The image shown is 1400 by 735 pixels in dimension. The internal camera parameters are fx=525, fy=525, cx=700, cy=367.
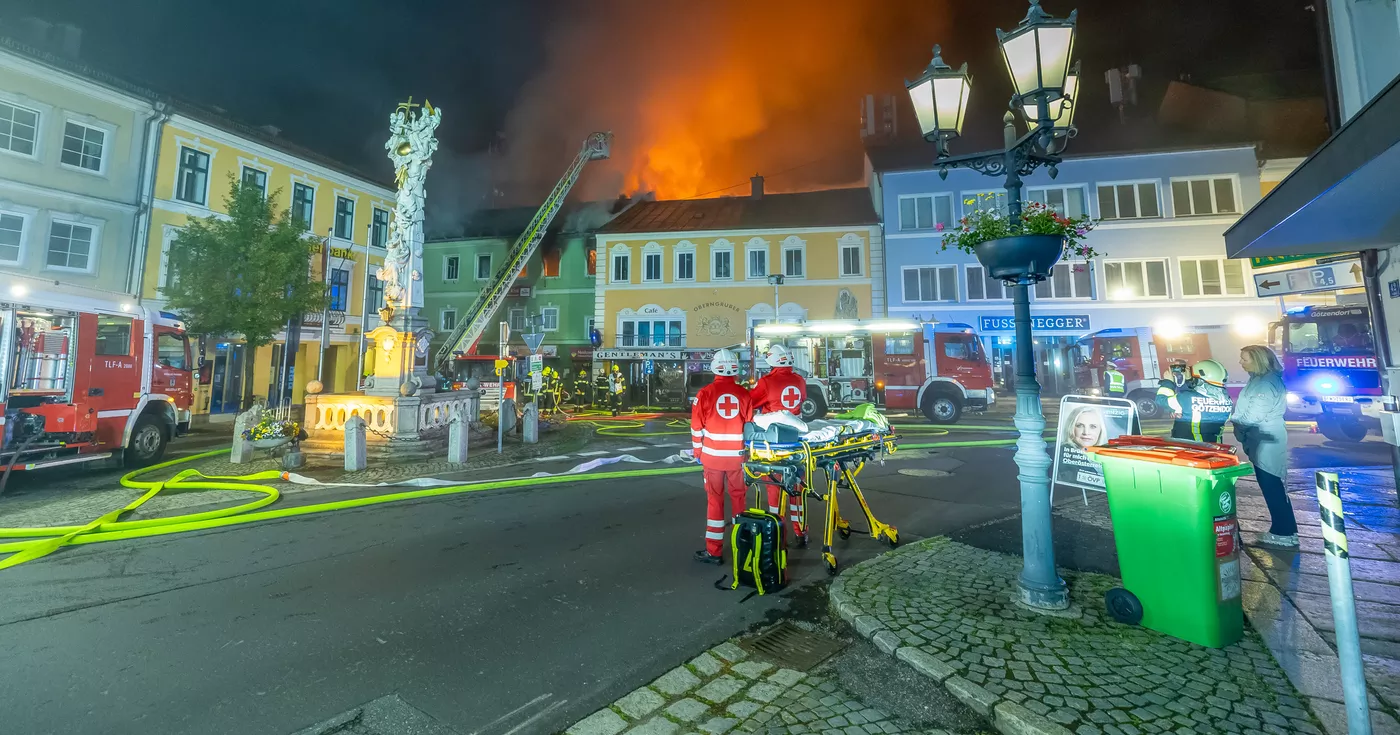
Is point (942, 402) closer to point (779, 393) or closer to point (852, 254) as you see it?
point (852, 254)

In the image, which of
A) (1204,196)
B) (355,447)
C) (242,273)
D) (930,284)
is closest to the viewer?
(355,447)

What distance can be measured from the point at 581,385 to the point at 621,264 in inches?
275

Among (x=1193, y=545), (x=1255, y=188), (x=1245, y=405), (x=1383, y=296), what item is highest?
(x=1255, y=188)

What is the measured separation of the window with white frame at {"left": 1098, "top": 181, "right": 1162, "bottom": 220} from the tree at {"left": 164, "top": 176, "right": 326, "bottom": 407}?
32.0m

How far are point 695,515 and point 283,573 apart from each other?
4232 millimetres

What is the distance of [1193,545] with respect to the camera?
3211 mm

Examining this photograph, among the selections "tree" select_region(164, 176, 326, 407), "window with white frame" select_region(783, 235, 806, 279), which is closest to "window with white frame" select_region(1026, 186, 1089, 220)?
"window with white frame" select_region(783, 235, 806, 279)

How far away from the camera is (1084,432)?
23.2 feet

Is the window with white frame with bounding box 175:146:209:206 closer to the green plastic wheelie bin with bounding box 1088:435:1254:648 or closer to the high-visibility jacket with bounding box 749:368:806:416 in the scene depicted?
the high-visibility jacket with bounding box 749:368:806:416

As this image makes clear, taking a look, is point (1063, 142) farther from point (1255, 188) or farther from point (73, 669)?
point (1255, 188)

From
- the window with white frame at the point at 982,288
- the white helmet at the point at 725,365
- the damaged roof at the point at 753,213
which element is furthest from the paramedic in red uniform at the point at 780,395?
the damaged roof at the point at 753,213

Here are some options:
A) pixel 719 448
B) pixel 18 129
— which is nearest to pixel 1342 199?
pixel 719 448

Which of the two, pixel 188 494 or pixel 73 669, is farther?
pixel 188 494

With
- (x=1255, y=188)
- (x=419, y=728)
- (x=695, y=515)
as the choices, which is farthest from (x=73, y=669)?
(x=1255, y=188)
